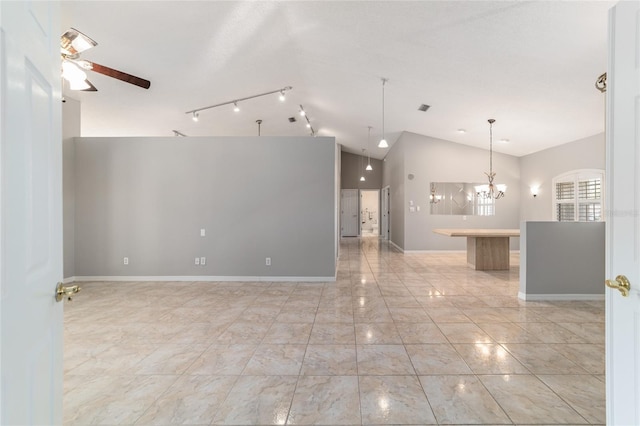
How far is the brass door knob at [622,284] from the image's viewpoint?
105 cm

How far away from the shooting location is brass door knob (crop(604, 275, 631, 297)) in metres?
1.05

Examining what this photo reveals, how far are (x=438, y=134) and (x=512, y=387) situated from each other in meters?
6.96

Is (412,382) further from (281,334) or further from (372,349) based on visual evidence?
(281,334)

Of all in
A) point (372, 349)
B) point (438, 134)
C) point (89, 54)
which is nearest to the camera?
point (372, 349)

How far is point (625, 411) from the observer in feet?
3.60

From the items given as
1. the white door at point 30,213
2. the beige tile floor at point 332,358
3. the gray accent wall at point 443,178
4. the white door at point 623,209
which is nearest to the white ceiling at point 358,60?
the gray accent wall at point 443,178

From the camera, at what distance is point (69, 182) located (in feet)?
16.5

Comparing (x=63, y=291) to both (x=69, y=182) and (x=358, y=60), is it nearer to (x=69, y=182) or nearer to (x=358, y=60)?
(x=358, y=60)

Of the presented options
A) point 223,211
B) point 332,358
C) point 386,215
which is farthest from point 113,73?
point 386,215

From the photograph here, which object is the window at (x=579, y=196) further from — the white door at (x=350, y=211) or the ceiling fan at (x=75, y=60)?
the ceiling fan at (x=75, y=60)

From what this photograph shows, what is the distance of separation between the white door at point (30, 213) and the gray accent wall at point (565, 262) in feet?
15.9

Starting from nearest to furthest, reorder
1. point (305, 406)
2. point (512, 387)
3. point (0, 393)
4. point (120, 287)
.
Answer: point (0, 393), point (305, 406), point (512, 387), point (120, 287)

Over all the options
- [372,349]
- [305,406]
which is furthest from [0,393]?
[372,349]

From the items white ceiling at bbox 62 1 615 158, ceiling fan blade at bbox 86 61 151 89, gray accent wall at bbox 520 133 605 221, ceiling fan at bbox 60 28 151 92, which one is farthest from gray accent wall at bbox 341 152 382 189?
ceiling fan at bbox 60 28 151 92
